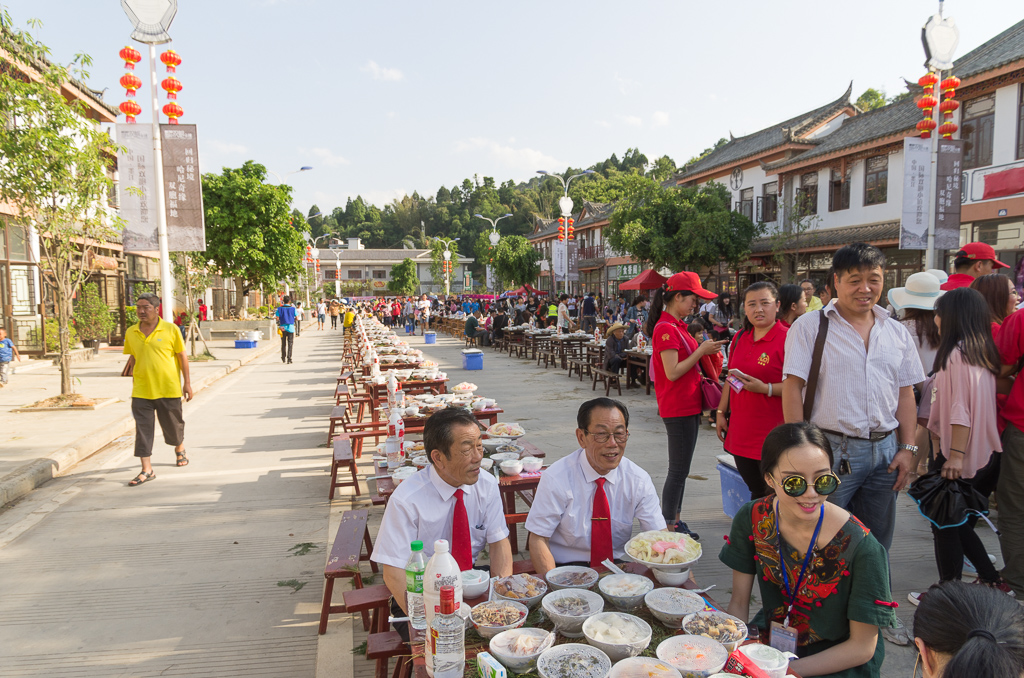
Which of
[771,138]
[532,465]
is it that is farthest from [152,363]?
[771,138]

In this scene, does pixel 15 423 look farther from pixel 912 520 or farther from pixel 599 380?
pixel 912 520

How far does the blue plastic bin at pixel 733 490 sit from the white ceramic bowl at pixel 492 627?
2691 mm

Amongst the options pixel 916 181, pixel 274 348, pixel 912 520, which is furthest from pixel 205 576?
pixel 274 348

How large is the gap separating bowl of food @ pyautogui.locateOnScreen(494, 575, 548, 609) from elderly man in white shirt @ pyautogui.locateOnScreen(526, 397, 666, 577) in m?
0.34

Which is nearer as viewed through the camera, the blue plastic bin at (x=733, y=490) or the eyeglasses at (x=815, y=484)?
the eyeglasses at (x=815, y=484)

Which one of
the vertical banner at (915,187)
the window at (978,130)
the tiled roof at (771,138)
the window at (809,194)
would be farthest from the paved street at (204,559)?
the tiled roof at (771,138)

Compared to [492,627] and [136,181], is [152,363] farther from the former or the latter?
[492,627]

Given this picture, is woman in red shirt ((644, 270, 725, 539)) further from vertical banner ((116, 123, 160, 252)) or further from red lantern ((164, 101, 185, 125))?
red lantern ((164, 101, 185, 125))

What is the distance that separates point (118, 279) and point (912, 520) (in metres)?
23.7

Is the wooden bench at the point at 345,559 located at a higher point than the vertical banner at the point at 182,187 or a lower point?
lower

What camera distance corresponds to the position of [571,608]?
2264 mm

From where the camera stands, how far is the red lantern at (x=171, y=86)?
10.4m

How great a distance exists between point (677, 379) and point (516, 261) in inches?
1518

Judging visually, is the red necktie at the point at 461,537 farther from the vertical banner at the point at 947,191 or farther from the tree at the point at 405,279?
the tree at the point at 405,279
